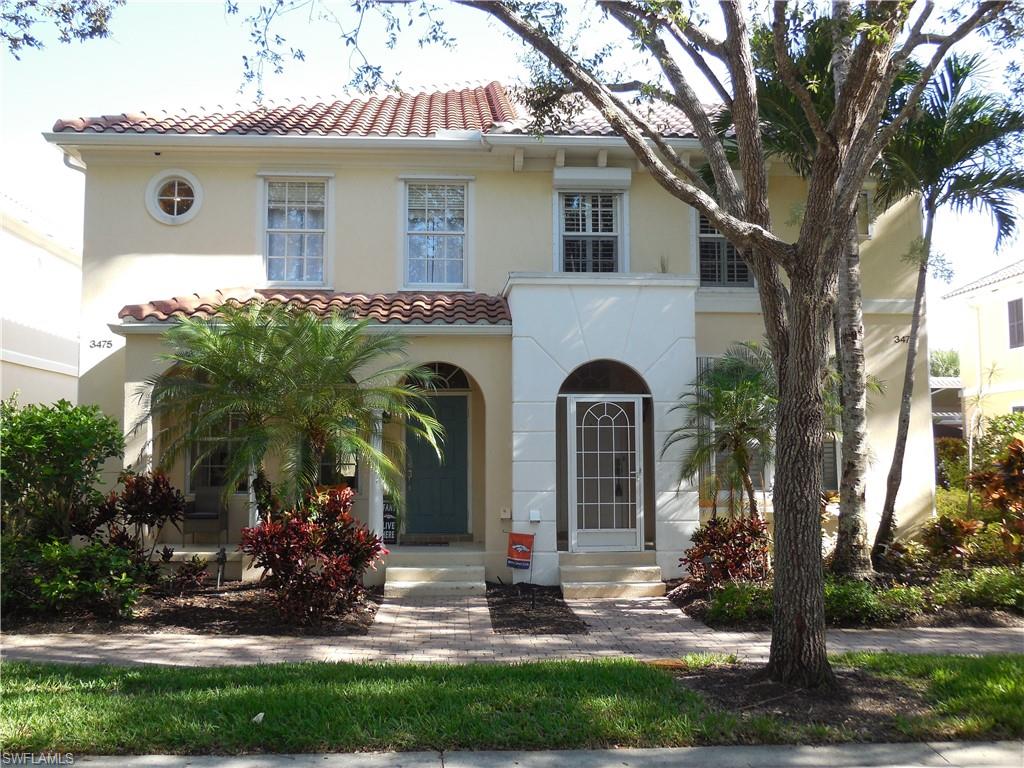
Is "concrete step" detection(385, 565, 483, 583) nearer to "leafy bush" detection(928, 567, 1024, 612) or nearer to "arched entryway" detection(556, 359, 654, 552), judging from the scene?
"arched entryway" detection(556, 359, 654, 552)

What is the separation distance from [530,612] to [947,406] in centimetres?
2795

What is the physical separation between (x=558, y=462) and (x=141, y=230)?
7.56 meters

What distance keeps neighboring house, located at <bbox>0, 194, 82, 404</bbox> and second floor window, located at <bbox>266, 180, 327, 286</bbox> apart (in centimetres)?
517

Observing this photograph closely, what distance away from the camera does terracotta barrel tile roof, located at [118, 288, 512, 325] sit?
11.6m

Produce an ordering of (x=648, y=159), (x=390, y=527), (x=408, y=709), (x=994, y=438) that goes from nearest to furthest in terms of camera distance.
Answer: (x=408, y=709) → (x=648, y=159) → (x=390, y=527) → (x=994, y=438)

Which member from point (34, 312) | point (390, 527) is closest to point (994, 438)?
point (390, 527)

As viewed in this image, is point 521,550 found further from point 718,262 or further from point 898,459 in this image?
point 718,262

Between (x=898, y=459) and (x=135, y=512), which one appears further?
(x=898, y=459)

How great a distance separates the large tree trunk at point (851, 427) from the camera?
34.2ft

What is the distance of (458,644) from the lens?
8438mm

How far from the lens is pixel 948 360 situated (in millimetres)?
65500

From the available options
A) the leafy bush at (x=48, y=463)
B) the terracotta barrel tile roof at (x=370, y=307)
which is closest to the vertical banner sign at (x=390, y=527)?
the terracotta barrel tile roof at (x=370, y=307)

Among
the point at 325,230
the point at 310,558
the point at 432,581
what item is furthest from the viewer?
the point at 325,230

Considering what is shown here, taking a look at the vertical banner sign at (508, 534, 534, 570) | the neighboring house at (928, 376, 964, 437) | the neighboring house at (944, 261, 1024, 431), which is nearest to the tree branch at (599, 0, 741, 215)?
the vertical banner sign at (508, 534, 534, 570)
